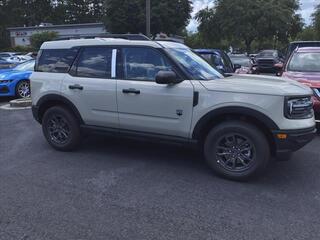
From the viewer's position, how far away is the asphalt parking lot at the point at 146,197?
3594 mm

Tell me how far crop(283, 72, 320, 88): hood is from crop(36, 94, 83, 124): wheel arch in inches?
172

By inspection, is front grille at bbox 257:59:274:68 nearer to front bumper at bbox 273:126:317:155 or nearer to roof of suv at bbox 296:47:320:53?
roof of suv at bbox 296:47:320:53

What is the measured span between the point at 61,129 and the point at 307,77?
4904mm

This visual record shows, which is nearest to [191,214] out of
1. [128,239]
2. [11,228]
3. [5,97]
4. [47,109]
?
[128,239]

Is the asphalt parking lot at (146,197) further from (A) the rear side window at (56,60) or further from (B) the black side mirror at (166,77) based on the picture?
(A) the rear side window at (56,60)

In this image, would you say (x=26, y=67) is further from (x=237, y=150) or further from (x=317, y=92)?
(x=237, y=150)

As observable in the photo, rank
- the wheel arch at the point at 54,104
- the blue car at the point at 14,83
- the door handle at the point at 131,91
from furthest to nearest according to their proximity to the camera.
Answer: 1. the blue car at the point at 14,83
2. the wheel arch at the point at 54,104
3. the door handle at the point at 131,91

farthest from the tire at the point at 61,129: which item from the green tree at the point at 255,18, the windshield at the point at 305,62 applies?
the green tree at the point at 255,18

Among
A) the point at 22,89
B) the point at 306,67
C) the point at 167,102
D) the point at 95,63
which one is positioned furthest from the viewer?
the point at 22,89

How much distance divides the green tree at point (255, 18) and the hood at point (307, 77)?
95.6ft

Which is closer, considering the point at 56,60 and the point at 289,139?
the point at 289,139

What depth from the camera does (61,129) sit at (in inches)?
245

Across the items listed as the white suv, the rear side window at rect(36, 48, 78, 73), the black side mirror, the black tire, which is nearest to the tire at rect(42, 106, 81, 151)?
the white suv

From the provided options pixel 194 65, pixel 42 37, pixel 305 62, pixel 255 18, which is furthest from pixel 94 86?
pixel 42 37
